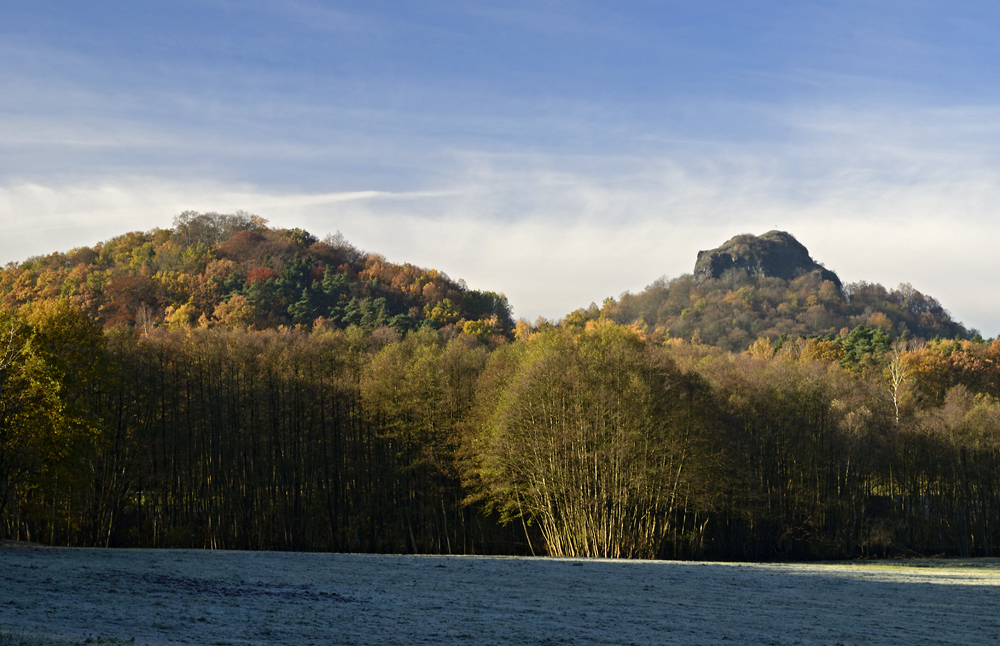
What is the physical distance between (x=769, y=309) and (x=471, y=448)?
124 m

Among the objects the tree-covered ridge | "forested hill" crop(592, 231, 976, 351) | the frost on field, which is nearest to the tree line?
the frost on field

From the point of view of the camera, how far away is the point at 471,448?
40.5 metres

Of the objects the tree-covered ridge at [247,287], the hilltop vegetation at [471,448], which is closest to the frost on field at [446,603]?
the hilltop vegetation at [471,448]

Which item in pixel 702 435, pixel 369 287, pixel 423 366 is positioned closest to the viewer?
pixel 702 435

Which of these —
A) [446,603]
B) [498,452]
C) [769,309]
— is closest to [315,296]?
[498,452]

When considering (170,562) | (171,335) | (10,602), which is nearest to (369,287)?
(171,335)

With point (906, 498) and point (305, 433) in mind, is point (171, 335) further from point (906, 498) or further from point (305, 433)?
point (906, 498)

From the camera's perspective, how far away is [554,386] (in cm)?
3750

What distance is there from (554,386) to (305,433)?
16637mm

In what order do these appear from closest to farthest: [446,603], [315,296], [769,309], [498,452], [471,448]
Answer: [446,603] → [498,452] → [471,448] → [315,296] → [769,309]

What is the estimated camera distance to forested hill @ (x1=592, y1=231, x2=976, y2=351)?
134125mm

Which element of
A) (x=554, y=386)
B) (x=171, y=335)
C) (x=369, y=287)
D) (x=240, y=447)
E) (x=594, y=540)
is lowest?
(x=594, y=540)

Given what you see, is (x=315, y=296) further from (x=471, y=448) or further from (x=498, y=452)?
(x=498, y=452)

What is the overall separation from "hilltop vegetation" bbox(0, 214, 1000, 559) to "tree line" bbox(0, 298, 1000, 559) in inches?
5.8
